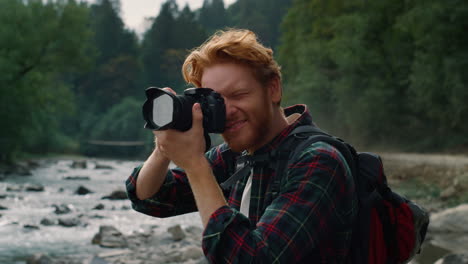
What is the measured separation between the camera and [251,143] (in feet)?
4.68

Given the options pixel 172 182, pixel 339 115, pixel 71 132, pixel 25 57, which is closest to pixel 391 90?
pixel 339 115

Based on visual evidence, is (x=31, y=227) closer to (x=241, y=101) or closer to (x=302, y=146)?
(x=241, y=101)

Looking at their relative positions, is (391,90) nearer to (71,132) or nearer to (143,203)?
(143,203)

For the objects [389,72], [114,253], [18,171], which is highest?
[114,253]

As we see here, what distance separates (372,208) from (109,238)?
7.12m

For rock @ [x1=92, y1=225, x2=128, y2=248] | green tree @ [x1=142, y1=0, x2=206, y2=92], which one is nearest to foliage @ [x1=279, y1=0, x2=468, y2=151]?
rock @ [x1=92, y1=225, x2=128, y2=248]

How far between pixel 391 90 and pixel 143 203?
23.3 meters

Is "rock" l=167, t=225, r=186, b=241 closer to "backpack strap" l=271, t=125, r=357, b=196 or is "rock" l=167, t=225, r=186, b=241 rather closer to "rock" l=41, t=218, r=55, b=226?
"rock" l=41, t=218, r=55, b=226

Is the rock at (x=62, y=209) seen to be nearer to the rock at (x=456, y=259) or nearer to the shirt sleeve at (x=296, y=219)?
the rock at (x=456, y=259)

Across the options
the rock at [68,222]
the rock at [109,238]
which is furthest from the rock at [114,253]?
the rock at [68,222]

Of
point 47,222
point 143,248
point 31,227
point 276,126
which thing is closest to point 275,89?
point 276,126

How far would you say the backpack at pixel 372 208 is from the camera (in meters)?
1.30

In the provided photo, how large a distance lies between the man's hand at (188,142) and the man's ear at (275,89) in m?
0.23

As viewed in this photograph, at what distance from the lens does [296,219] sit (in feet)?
3.97
